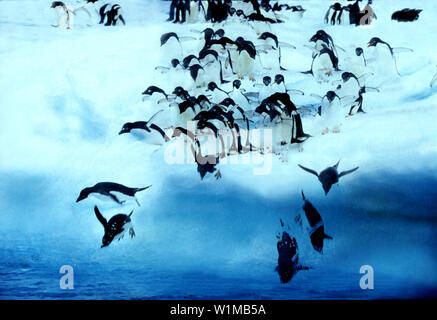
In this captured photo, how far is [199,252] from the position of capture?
217cm

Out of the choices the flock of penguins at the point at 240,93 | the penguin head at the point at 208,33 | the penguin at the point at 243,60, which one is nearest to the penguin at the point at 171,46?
the flock of penguins at the point at 240,93

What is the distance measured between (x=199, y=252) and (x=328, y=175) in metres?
0.70

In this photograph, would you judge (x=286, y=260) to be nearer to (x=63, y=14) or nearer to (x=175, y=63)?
(x=175, y=63)

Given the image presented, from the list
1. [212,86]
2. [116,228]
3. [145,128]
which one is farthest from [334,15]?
[116,228]

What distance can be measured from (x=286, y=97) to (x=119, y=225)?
99 cm

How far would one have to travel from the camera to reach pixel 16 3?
2.30 meters

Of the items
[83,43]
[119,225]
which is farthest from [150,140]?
[83,43]

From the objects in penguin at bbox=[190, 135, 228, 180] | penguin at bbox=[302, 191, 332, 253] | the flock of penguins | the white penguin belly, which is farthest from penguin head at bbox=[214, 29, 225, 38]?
penguin at bbox=[302, 191, 332, 253]

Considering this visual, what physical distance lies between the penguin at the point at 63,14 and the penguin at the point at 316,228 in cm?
147

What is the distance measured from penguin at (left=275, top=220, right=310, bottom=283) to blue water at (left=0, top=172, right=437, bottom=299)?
3cm

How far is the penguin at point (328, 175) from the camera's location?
7.22ft

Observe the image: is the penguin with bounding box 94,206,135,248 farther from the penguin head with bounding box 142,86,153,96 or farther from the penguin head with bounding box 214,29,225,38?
the penguin head with bounding box 214,29,225,38

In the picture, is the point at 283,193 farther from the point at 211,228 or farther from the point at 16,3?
the point at 16,3

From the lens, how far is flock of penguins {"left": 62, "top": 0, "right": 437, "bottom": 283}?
7.16ft
